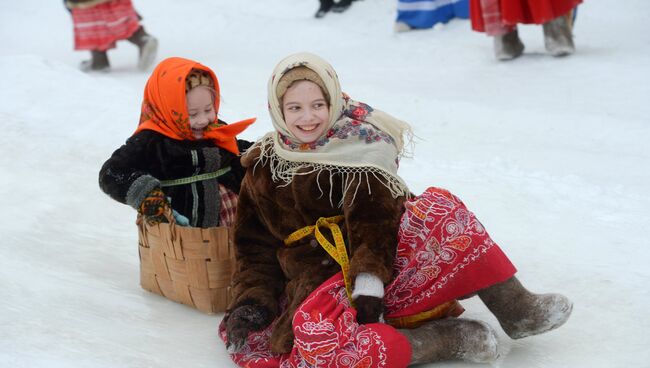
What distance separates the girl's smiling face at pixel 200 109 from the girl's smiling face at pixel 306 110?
0.56m

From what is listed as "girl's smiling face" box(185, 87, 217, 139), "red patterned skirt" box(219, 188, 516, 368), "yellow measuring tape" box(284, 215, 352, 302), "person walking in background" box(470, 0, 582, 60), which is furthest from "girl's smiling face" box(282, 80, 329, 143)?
"person walking in background" box(470, 0, 582, 60)

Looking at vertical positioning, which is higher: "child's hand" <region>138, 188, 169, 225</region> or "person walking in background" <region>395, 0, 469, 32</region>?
"child's hand" <region>138, 188, 169, 225</region>

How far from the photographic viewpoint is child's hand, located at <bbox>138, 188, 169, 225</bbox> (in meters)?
2.59

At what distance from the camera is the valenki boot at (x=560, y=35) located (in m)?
5.77

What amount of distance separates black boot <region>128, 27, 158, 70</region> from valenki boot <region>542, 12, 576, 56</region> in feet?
9.91

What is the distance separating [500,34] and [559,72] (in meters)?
0.58

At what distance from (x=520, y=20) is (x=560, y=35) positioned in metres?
0.28

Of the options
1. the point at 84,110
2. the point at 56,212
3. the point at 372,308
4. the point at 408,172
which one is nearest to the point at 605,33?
the point at 408,172

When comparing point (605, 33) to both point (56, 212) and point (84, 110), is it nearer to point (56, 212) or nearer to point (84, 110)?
point (84, 110)

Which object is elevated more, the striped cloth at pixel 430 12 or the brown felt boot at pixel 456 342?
the brown felt boot at pixel 456 342

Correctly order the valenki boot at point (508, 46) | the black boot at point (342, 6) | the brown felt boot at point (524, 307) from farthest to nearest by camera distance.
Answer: the black boot at point (342, 6) < the valenki boot at point (508, 46) < the brown felt boot at point (524, 307)

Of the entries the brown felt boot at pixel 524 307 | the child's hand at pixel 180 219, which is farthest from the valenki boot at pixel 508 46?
the brown felt boot at pixel 524 307

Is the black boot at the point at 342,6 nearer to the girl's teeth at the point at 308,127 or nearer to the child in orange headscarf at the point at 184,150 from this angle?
the child in orange headscarf at the point at 184,150

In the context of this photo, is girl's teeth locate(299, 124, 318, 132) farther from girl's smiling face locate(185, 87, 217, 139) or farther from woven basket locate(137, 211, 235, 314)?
girl's smiling face locate(185, 87, 217, 139)
